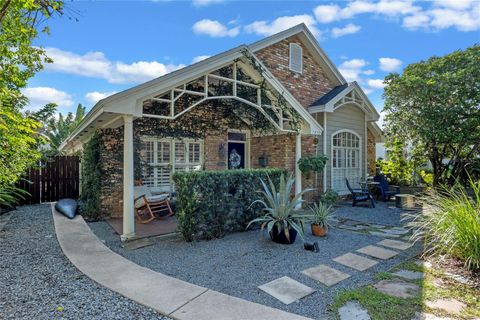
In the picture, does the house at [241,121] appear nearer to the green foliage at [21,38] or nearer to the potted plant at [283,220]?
the green foliage at [21,38]

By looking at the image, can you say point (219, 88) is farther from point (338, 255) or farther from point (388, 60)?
point (388, 60)

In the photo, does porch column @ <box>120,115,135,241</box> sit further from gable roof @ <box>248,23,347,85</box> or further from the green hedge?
gable roof @ <box>248,23,347,85</box>

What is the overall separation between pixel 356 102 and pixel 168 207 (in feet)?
27.8

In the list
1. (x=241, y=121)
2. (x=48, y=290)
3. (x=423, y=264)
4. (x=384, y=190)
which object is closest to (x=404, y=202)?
(x=384, y=190)

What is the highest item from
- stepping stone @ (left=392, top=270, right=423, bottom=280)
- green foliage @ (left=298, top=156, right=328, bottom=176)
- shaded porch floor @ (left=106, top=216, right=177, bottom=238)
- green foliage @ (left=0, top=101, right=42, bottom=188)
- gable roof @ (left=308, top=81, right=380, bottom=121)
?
gable roof @ (left=308, top=81, right=380, bottom=121)

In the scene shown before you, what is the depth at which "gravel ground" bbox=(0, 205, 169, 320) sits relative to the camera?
2844 millimetres

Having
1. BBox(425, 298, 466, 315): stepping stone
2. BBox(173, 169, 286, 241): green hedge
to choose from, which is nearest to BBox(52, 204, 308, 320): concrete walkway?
BBox(173, 169, 286, 241): green hedge

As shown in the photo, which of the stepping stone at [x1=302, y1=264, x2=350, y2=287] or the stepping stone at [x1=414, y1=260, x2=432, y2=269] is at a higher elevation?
the stepping stone at [x1=414, y1=260, x2=432, y2=269]

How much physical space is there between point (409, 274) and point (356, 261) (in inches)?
30.4

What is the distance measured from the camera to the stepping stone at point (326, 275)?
146 inches

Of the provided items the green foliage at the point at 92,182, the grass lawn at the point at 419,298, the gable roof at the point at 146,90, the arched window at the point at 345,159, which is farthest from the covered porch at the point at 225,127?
the grass lawn at the point at 419,298

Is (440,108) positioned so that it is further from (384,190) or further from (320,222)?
(320,222)

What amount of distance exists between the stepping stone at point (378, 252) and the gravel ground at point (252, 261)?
14 cm

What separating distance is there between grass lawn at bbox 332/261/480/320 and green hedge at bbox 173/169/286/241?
2.93 metres
